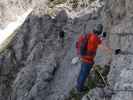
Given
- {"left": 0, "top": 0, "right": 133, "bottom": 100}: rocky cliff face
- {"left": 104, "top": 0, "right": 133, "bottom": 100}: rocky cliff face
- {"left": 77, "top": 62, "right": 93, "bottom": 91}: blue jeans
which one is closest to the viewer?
{"left": 104, "top": 0, "right": 133, "bottom": 100}: rocky cliff face

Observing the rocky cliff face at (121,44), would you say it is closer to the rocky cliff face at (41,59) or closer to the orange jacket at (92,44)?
the orange jacket at (92,44)

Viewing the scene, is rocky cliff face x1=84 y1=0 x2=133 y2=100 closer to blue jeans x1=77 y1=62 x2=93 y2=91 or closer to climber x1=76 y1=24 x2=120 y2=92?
climber x1=76 y1=24 x2=120 y2=92

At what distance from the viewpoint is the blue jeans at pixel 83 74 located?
12923 mm

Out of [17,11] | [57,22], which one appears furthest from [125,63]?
[17,11]

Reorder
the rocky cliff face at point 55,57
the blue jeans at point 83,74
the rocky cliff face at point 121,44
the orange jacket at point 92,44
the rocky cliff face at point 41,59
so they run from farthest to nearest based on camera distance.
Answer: the rocky cliff face at point 41,59 < the blue jeans at point 83,74 < the orange jacket at point 92,44 < the rocky cliff face at point 55,57 < the rocky cliff face at point 121,44

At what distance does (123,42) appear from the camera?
39.5 ft

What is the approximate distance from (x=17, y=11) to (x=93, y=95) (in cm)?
1163

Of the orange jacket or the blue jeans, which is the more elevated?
the orange jacket

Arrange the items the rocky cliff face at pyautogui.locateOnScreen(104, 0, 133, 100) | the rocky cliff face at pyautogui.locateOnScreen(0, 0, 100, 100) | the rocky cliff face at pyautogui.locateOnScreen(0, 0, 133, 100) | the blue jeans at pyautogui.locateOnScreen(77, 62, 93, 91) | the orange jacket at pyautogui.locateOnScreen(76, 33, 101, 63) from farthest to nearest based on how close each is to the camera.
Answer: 1. the rocky cliff face at pyautogui.locateOnScreen(0, 0, 100, 100)
2. the blue jeans at pyautogui.locateOnScreen(77, 62, 93, 91)
3. the orange jacket at pyautogui.locateOnScreen(76, 33, 101, 63)
4. the rocky cliff face at pyautogui.locateOnScreen(0, 0, 133, 100)
5. the rocky cliff face at pyautogui.locateOnScreen(104, 0, 133, 100)

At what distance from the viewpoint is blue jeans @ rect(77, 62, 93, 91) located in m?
12.9

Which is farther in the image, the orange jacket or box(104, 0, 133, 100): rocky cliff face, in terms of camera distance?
the orange jacket

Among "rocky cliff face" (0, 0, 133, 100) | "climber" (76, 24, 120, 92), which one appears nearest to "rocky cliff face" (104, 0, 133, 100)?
"rocky cliff face" (0, 0, 133, 100)

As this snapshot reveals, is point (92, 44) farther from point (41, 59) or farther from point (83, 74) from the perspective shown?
point (41, 59)

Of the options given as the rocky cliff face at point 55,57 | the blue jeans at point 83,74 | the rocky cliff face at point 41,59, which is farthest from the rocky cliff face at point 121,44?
the rocky cliff face at point 41,59
